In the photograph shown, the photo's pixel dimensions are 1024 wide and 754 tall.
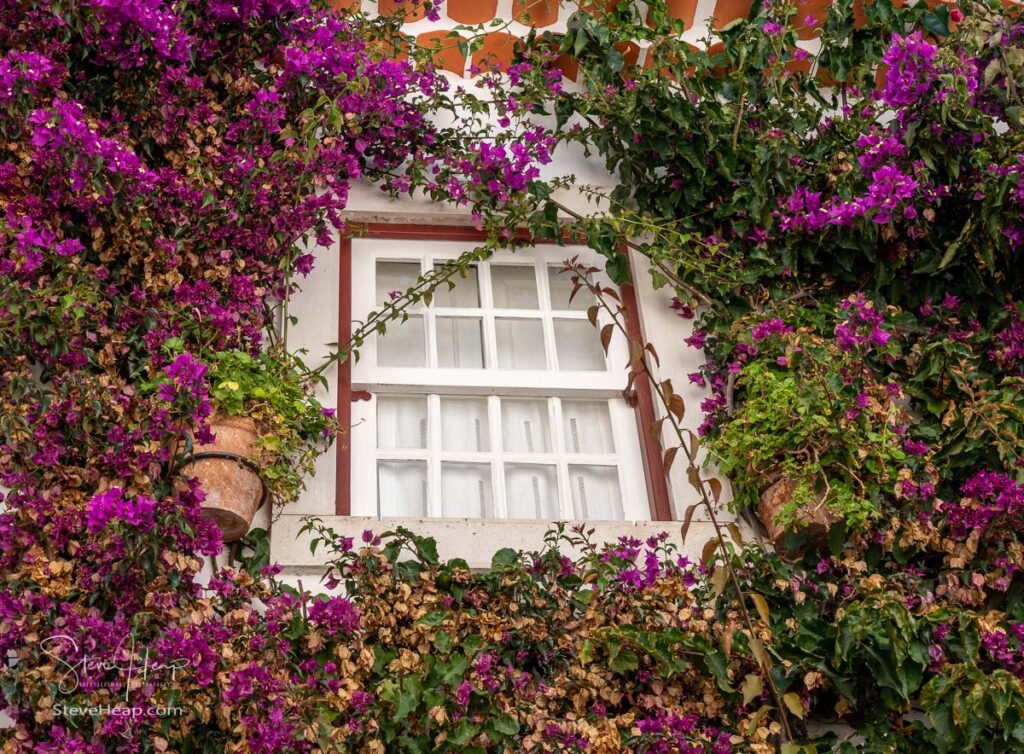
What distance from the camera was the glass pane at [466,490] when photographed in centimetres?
533

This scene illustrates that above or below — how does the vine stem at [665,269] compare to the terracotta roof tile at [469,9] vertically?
below

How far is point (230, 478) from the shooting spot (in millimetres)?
4812

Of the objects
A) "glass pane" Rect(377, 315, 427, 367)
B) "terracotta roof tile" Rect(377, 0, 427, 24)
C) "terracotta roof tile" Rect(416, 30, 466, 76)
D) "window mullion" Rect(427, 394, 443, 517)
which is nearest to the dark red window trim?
"glass pane" Rect(377, 315, 427, 367)

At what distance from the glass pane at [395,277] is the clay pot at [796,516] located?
1623mm

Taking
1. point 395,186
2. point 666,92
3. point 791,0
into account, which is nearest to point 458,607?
point 395,186

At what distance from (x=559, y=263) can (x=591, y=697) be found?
2035mm

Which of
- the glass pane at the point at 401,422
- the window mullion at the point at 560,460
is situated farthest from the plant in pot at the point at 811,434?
the glass pane at the point at 401,422

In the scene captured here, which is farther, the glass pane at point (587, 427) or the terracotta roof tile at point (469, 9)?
the terracotta roof tile at point (469, 9)

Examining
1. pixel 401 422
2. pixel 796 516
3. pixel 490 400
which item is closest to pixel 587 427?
pixel 490 400

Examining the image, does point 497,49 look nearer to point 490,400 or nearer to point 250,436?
point 490,400

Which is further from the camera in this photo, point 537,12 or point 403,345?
point 537,12

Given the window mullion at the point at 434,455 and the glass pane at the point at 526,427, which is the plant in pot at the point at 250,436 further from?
the glass pane at the point at 526,427

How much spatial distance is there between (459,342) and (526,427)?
0.45 meters

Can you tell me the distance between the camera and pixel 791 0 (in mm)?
6312
